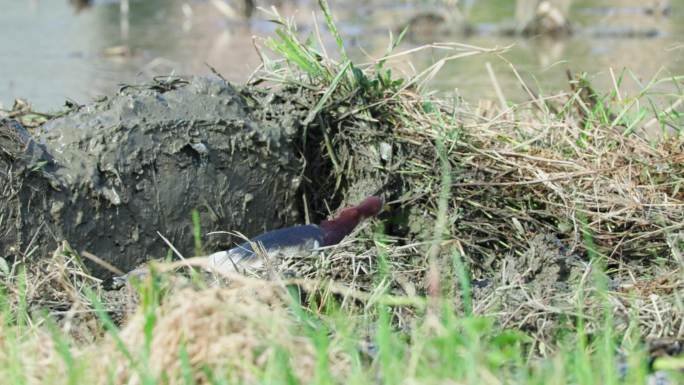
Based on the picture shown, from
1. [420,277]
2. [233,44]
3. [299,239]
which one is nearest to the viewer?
[420,277]

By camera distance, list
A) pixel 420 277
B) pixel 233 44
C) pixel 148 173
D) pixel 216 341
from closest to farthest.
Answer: pixel 216 341 → pixel 420 277 → pixel 148 173 → pixel 233 44

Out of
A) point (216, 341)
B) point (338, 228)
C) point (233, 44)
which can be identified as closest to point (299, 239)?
point (338, 228)

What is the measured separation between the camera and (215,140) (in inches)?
185

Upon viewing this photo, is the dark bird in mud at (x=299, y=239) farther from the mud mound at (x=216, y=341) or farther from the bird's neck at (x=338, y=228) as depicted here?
the mud mound at (x=216, y=341)

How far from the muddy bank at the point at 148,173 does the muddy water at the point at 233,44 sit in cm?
281

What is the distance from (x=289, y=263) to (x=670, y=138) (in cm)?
209

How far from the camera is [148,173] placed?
457cm

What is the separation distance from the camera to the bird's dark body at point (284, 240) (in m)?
4.27

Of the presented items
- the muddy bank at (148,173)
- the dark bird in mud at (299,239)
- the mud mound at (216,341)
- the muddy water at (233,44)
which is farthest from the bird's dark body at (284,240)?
the muddy water at (233,44)

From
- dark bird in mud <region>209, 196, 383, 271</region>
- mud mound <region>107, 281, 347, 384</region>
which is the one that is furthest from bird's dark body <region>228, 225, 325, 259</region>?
mud mound <region>107, 281, 347, 384</region>

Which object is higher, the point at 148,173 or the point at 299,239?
the point at 148,173

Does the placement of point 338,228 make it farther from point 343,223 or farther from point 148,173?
point 148,173

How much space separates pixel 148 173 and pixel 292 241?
0.77m

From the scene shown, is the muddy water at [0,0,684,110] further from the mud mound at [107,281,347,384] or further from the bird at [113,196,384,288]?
the mud mound at [107,281,347,384]
